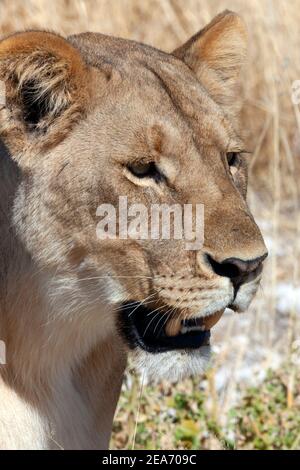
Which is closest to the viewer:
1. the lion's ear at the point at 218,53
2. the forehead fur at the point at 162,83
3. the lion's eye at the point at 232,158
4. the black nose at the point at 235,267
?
the black nose at the point at 235,267

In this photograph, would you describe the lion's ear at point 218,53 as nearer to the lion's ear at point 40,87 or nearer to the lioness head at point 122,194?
the lioness head at point 122,194

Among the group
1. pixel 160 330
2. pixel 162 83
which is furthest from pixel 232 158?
pixel 160 330

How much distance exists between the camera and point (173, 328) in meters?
2.58

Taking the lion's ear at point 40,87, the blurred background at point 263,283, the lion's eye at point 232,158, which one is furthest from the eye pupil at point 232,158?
the blurred background at point 263,283

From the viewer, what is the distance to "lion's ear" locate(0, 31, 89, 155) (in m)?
2.41

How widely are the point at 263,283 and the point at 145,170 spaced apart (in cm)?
274

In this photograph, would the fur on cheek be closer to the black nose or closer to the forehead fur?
the black nose

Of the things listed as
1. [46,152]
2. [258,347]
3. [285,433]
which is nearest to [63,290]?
[46,152]

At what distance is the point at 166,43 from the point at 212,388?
3368 millimetres

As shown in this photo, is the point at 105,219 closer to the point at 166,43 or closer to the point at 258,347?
the point at 258,347

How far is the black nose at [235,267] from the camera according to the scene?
2.38 metres

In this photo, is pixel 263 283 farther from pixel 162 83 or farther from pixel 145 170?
pixel 145 170

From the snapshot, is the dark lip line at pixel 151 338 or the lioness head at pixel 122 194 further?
the dark lip line at pixel 151 338

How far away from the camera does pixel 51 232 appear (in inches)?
99.9
